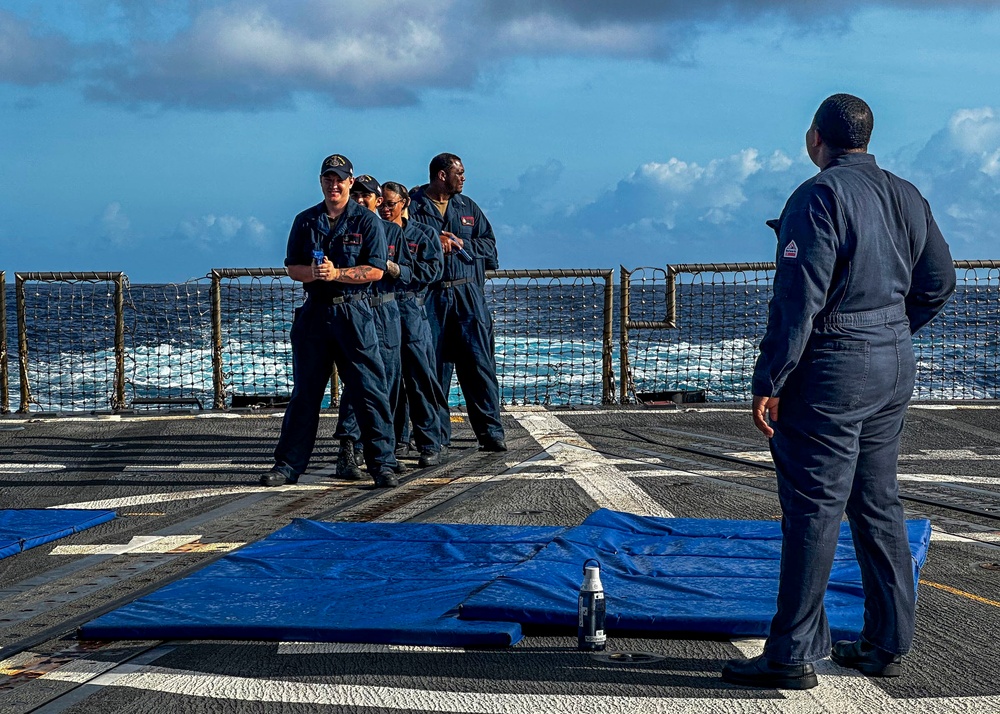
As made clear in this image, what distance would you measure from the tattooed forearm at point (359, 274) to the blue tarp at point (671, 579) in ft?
8.49

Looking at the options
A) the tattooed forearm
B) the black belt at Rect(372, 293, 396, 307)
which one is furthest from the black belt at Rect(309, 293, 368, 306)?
the black belt at Rect(372, 293, 396, 307)

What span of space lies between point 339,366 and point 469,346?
6.35 ft

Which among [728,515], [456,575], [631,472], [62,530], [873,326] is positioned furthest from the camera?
[631,472]

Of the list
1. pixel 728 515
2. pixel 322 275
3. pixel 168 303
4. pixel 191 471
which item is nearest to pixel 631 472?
pixel 728 515

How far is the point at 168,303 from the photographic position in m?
16.0

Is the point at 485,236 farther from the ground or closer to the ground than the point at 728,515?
farther from the ground

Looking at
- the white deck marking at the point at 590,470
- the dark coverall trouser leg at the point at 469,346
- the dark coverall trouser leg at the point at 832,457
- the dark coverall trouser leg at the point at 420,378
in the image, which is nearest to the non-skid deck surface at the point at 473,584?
the dark coverall trouser leg at the point at 832,457

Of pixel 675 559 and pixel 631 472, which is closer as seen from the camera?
pixel 675 559

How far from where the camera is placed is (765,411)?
383cm

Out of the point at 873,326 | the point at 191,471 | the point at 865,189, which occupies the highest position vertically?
the point at 865,189

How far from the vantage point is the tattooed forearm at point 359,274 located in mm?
8273

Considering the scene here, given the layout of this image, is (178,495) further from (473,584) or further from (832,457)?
(832,457)

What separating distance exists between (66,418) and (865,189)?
11533 millimetres

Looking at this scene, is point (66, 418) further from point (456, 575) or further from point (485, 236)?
point (456, 575)
